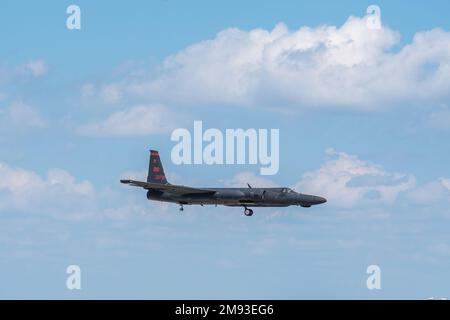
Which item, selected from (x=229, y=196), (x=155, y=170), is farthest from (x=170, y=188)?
(x=155, y=170)

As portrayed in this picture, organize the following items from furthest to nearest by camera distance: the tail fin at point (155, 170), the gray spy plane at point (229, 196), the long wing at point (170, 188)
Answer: the tail fin at point (155, 170) → the long wing at point (170, 188) → the gray spy plane at point (229, 196)

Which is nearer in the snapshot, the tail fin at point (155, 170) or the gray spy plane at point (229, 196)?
the gray spy plane at point (229, 196)

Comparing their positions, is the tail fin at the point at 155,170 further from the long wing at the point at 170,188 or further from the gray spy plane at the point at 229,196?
the long wing at the point at 170,188

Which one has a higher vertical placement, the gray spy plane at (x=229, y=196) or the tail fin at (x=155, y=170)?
the tail fin at (x=155, y=170)

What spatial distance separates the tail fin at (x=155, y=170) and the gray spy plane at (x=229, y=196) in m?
→ 6.78

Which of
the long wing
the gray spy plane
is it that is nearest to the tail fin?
the gray spy plane

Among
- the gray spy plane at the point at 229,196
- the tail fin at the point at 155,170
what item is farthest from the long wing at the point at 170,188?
the tail fin at the point at 155,170

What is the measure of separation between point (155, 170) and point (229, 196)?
1900 cm

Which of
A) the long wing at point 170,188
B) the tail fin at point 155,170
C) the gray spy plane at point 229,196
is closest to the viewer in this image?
the gray spy plane at point 229,196

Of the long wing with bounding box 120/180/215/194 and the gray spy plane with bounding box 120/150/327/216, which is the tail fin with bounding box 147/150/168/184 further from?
the long wing with bounding box 120/180/215/194

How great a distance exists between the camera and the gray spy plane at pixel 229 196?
181 m
